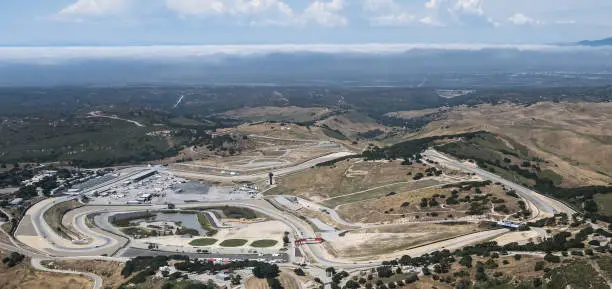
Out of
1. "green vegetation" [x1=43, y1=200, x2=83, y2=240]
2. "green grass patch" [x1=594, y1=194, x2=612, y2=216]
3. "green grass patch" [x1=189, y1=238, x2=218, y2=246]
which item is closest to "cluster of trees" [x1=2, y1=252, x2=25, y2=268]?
"green vegetation" [x1=43, y1=200, x2=83, y2=240]

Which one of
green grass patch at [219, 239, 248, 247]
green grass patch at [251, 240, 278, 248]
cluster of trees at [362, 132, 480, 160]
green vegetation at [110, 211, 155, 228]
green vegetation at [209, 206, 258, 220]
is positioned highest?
cluster of trees at [362, 132, 480, 160]

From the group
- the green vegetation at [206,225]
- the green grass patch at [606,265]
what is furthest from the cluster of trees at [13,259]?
the green grass patch at [606,265]

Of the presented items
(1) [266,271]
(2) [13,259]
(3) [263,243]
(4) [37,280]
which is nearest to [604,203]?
(3) [263,243]

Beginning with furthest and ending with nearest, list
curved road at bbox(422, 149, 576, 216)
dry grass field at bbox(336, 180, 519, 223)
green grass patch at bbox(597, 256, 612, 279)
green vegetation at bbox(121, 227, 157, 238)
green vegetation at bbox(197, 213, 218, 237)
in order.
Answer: green vegetation at bbox(197, 213, 218, 237) → green vegetation at bbox(121, 227, 157, 238) → dry grass field at bbox(336, 180, 519, 223) → curved road at bbox(422, 149, 576, 216) → green grass patch at bbox(597, 256, 612, 279)

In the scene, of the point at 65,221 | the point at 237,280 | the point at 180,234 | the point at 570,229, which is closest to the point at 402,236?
the point at 570,229

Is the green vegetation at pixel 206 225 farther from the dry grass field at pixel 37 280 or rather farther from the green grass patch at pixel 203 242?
the dry grass field at pixel 37 280

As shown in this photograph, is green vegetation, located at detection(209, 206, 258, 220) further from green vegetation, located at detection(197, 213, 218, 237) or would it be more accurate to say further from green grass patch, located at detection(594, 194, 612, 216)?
green grass patch, located at detection(594, 194, 612, 216)
